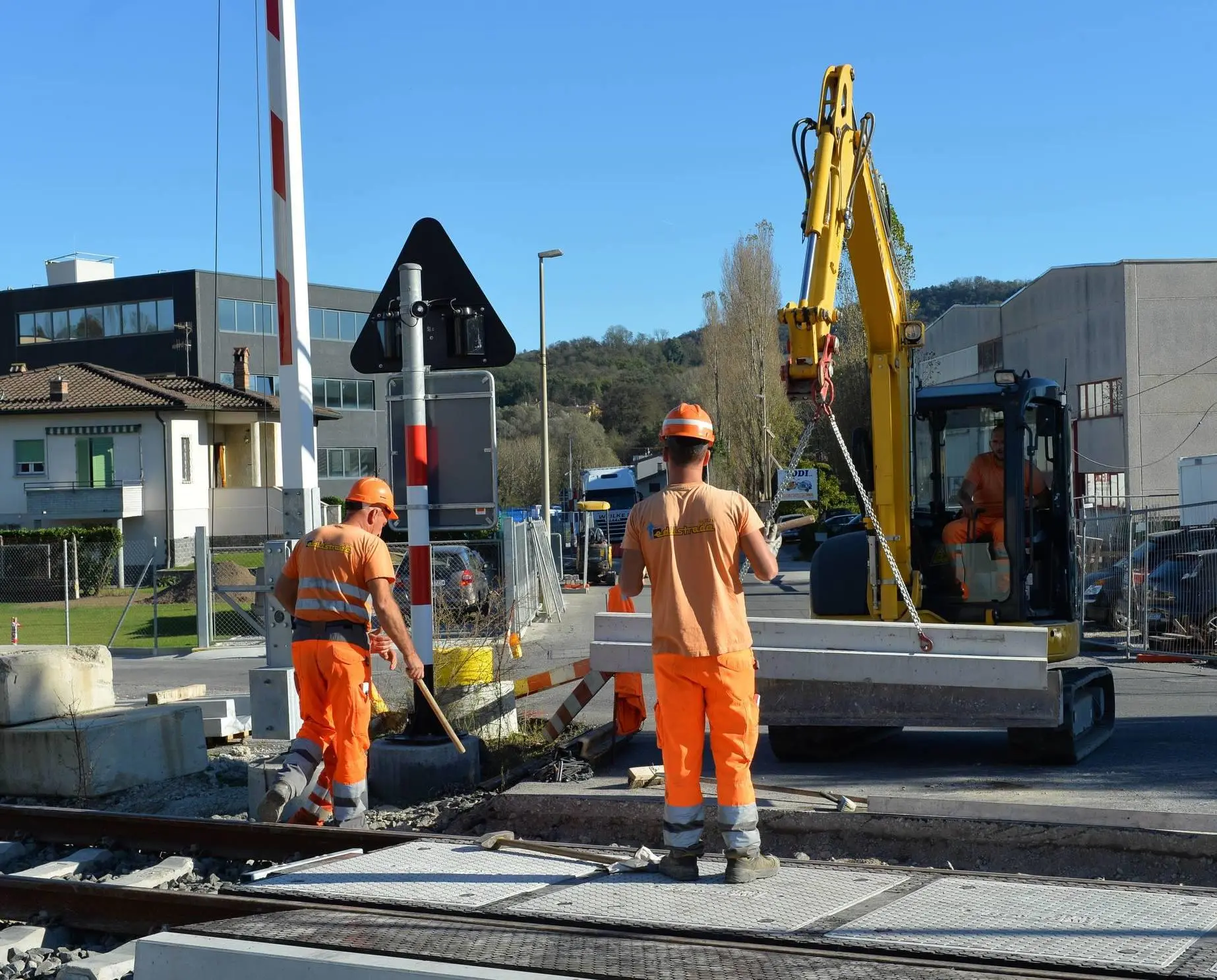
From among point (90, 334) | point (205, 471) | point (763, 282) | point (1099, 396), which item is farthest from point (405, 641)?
point (90, 334)

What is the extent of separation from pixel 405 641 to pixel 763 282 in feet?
171

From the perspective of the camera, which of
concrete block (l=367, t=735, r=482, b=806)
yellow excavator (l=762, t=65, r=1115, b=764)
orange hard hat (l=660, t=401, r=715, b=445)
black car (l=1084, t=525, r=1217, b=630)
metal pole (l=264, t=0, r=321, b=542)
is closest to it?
orange hard hat (l=660, t=401, r=715, b=445)

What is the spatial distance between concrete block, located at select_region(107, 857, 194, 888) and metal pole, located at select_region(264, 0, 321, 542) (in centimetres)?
296

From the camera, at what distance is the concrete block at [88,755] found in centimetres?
945

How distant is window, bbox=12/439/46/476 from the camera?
160ft

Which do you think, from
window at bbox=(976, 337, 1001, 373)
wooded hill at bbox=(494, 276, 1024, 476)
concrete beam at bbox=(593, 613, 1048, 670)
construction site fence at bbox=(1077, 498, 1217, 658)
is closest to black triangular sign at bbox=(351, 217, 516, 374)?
concrete beam at bbox=(593, 613, 1048, 670)

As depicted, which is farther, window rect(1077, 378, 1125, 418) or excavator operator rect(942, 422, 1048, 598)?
window rect(1077, 378, 1125, 418)

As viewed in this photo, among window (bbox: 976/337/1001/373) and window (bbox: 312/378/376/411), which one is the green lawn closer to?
window (bbox: 312/378/376/411)

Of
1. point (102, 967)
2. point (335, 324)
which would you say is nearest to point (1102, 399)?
point (335, 324)

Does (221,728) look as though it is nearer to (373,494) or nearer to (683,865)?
(373,494)

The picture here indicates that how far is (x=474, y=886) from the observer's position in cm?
556

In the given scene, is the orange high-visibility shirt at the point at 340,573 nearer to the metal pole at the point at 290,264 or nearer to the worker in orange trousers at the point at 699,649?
the metal pole at the point at 290,264

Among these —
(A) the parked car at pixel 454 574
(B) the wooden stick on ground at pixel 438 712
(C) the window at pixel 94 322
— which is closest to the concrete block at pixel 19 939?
(B) the wooden stick on ground at pixel 438 712

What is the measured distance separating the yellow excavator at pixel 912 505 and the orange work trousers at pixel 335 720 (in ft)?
11.1
